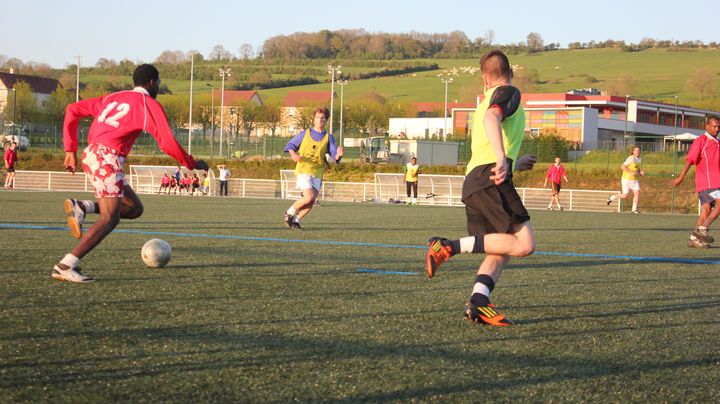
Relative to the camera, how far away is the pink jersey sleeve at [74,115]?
7.35 metres

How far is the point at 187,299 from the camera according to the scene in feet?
20.3

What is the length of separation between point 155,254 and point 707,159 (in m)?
9.28

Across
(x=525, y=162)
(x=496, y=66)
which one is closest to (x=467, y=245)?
(x=525, y=162)

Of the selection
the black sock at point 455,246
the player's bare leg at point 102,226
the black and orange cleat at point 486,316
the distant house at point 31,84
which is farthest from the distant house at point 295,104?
the black and orange cleat at point 486,316

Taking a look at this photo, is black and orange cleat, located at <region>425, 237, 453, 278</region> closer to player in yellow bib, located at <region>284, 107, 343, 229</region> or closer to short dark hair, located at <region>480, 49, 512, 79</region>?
short dark hair, located at <region>480, 49, 512, 79</region>

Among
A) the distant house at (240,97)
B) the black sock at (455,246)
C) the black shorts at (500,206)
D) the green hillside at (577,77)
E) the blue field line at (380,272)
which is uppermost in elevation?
the green hillside at (577,77)

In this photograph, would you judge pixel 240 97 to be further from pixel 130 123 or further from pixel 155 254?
pixel 130 123

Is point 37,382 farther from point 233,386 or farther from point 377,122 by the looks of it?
point 377,122

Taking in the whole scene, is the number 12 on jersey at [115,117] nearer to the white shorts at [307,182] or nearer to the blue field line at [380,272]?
the blue field line at [380,272]

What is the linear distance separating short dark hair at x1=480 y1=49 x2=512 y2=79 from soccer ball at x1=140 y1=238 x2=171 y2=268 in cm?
352

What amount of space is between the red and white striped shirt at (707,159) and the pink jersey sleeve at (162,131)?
9.21 metres

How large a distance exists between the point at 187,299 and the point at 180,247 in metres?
4.21

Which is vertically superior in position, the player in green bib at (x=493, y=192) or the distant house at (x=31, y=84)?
the distant house at (x=31, y=84)

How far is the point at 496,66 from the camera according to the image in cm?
588
